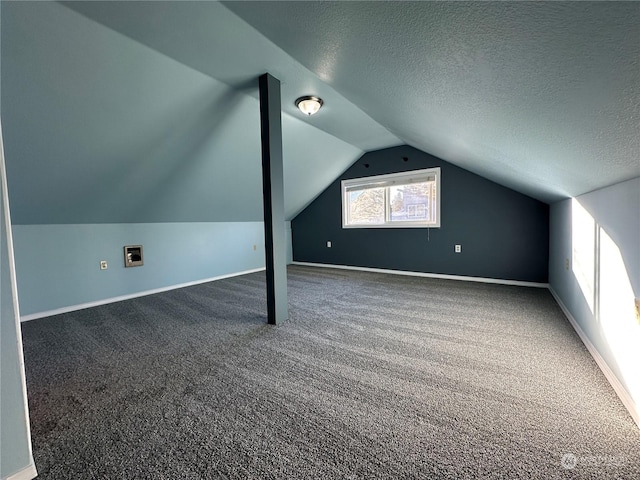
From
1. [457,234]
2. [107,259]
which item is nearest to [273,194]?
[107,259]

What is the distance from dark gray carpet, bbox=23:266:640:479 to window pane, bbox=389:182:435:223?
6.60 feet

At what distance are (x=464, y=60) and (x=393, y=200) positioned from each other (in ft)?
12.1

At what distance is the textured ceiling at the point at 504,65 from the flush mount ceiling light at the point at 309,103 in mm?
755

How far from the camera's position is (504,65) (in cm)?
86

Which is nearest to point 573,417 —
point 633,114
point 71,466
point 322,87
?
point 633,114

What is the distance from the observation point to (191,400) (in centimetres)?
Answer: 141

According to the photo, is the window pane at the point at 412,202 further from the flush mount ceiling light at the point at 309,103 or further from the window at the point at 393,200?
the flush mount ceiling light at the point at 309,103

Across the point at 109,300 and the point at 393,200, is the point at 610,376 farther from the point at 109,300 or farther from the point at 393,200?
the point at 109,300

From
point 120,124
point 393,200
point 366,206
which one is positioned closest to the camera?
point 120,124

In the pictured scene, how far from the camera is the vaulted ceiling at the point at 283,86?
2.36ft

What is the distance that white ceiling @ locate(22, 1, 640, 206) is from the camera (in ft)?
2.06

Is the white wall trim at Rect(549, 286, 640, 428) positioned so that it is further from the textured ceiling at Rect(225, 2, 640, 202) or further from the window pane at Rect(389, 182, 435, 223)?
the window pane at Rect(389, 182, 435, 223)

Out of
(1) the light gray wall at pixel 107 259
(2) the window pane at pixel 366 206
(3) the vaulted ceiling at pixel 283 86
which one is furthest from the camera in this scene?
(2) the window pane at pixel 366 206

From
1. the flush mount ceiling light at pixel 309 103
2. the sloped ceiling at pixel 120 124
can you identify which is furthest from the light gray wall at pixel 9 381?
the flush mount ceiling light at pixel 309 103
